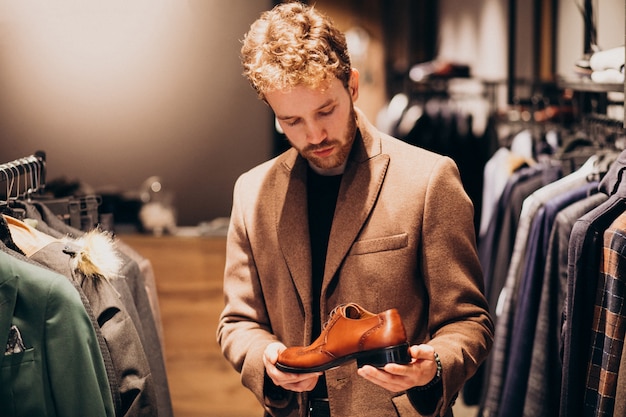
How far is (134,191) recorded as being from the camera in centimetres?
417

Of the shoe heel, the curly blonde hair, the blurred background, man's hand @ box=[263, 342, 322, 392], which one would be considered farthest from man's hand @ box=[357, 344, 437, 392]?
the blurred background

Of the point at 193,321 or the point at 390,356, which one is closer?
the point at 390,356

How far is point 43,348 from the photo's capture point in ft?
5.34

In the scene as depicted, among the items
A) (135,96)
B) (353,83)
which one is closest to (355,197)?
(353,83)

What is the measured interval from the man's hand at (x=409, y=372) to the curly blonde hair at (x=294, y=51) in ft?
1.92

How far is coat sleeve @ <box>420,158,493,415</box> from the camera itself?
1770 millimetres

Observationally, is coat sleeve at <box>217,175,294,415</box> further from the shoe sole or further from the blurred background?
the blurred background

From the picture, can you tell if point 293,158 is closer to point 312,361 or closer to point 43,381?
point 312,361

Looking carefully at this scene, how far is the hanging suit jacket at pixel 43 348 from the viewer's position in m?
1.59

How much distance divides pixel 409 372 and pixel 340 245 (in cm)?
36

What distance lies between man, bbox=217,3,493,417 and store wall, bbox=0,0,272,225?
2.41 ft

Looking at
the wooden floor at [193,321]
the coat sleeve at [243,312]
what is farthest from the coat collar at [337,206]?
the wooden floor at [193,321]

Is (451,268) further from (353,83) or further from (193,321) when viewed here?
(193,321)

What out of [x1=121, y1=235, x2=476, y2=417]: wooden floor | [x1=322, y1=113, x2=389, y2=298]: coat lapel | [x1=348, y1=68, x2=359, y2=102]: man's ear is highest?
[x1=348, y1=68, x2=359, y2=102]: man's ear
